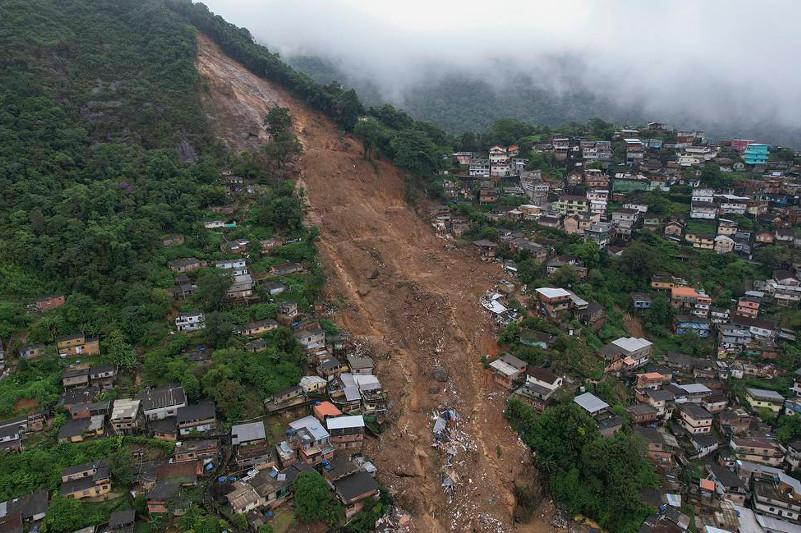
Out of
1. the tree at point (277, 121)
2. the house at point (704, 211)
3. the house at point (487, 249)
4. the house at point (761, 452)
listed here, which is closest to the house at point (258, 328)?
the house at point (487, 249)

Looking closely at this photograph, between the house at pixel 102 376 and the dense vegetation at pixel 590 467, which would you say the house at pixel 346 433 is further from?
the house at pixel 102 376

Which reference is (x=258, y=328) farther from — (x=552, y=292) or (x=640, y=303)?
(x=640, y=303)

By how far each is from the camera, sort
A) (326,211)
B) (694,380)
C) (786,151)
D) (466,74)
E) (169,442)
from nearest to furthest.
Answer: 1. (169,442)
2. (694,380)
3. (326,211)
4. (786,151)
5. (466,74)

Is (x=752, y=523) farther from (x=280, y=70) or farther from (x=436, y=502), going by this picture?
(x=280, y=70)

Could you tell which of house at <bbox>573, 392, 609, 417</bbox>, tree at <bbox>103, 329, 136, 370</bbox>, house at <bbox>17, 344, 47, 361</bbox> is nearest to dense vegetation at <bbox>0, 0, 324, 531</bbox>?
tree at <bbox>103, 329, 136, 370</bbox>

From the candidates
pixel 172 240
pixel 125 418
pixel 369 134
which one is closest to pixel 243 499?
pixel 125 418

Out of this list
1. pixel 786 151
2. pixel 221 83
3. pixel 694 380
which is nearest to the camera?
pixel 694 380

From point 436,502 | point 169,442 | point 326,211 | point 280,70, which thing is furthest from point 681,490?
point 280,70
